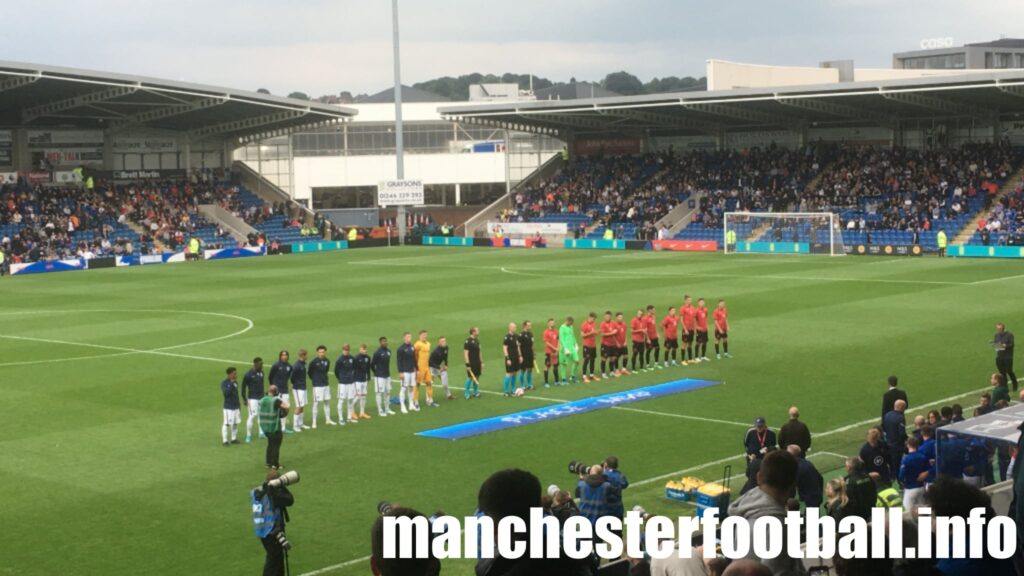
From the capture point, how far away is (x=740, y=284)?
46062 mm

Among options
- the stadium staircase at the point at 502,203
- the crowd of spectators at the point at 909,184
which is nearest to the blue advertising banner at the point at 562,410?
the crowd of spectators at the point at 909,184

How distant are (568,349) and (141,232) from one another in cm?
4728

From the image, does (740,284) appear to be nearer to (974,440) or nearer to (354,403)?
(354,403)

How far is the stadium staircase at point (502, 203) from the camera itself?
80125 mm

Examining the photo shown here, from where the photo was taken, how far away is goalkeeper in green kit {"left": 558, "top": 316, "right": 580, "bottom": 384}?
27.1 m

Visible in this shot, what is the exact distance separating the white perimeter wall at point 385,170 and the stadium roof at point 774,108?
9.52 m

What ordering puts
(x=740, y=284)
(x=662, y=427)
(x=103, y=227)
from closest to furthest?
1. (x=662, y=427)
2. (x=740, y=284)
3. (x=103, y=227)

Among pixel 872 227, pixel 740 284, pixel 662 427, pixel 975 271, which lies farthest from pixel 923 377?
pixel 872 227

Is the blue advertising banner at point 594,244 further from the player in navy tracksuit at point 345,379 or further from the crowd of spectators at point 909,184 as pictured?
the player in navy tracksuit at point 345,379

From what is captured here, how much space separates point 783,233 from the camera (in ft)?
207

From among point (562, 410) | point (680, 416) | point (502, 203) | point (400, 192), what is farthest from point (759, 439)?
point (502, 203)

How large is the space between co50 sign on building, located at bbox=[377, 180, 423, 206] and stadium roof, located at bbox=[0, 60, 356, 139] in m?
4.92

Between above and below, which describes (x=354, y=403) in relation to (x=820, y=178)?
below

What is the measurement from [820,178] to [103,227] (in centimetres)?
3955
